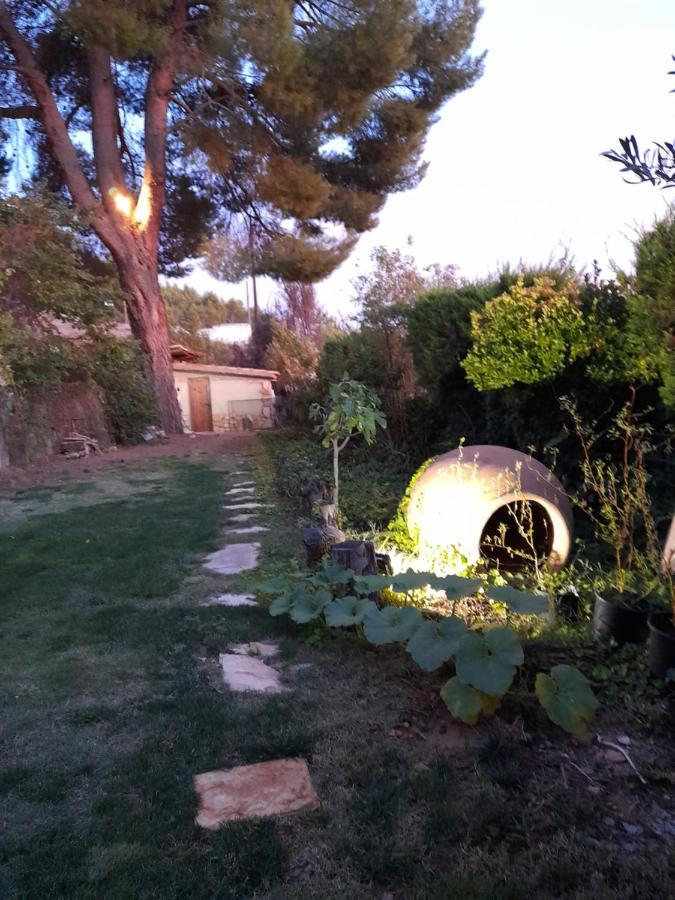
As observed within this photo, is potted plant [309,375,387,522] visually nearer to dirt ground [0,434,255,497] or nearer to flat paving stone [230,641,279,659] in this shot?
flat paving stone [230,641,279,659]

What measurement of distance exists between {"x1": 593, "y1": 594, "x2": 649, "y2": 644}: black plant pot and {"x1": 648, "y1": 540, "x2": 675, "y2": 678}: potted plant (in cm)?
14

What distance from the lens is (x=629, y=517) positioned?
9.95ft

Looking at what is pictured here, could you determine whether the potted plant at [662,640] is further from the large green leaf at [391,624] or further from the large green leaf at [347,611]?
the large green leaf at [347,611]

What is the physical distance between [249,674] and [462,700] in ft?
3.57

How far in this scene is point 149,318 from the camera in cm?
1490


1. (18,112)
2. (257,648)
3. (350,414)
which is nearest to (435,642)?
(257,648)

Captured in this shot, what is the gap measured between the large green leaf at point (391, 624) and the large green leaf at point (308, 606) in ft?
1.73

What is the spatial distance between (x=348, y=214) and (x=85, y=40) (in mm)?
6259

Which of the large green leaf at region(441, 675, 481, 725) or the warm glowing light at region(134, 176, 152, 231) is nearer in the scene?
the large green leaf at region(441, 675, 481, 725)

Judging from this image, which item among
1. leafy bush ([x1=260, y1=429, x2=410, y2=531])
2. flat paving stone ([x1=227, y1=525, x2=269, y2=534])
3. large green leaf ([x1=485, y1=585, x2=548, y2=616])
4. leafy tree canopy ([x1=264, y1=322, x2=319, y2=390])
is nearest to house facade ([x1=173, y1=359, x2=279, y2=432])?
leafy tree canopy ([x1=264, y1=322, x2=319, y2=390])

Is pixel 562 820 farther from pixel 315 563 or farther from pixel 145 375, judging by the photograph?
pixel 145 375

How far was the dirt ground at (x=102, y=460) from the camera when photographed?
945cm

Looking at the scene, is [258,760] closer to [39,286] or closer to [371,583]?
[371,583]

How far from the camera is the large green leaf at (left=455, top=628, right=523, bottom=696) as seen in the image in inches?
91.2
